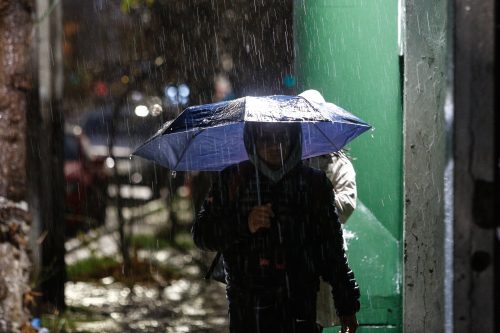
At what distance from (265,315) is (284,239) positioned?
0.44 metres

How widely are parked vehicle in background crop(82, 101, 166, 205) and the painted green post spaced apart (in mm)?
4301

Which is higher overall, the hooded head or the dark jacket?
the hooded head

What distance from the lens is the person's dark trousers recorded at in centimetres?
371

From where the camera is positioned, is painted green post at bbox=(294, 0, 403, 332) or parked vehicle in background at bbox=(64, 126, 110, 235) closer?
painted green post at bbox=(294, 0, 403, 332)

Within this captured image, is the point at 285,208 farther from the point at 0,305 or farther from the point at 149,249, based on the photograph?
the point at 149,249

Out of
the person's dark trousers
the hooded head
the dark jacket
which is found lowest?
the person's dark trousers

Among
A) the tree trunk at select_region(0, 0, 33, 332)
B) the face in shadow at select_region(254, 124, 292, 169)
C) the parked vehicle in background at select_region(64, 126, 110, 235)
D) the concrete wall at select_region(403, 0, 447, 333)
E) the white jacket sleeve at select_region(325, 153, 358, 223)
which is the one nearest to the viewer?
the face in shadow at select_region(254, 124, 292, 169)

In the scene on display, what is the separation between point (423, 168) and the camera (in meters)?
4.82

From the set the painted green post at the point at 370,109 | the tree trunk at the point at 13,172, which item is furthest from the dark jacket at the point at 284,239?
the tree trunk at the point at 13,172

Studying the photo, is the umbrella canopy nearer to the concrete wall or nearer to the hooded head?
the hooded head

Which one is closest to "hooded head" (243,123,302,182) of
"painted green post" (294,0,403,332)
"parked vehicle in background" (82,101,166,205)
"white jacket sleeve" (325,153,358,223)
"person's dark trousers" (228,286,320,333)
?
"person's dark trousers" (228,286,320,333)

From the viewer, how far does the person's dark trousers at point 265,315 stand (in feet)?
12.2

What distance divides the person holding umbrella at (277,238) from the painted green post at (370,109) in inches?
59.9

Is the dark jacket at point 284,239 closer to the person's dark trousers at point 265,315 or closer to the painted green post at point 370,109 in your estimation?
the person's dark trousers at point 265,315
